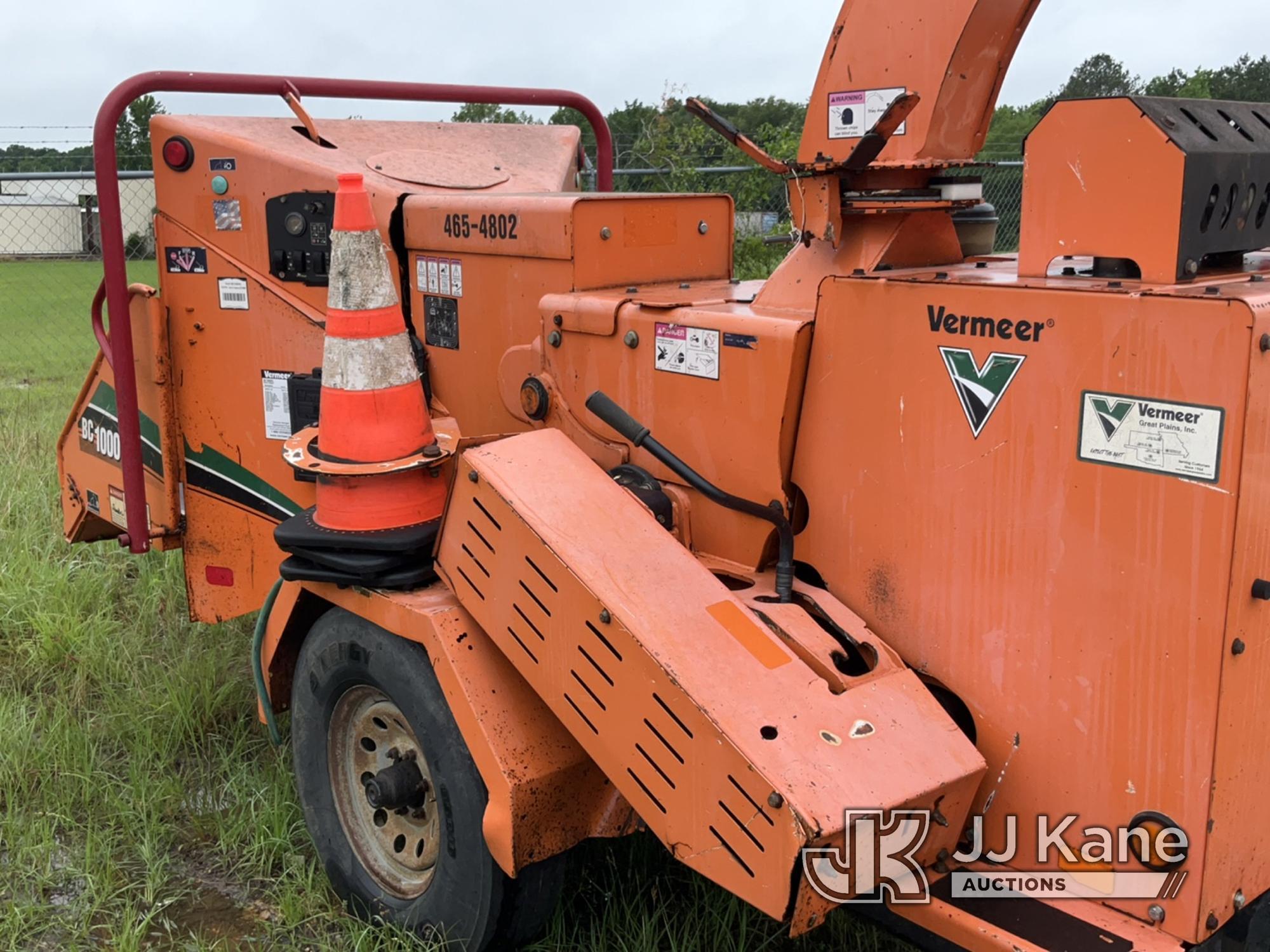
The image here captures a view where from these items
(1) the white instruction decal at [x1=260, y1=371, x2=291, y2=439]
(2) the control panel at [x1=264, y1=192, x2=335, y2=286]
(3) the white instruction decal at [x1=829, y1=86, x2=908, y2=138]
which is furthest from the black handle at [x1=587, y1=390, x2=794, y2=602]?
(1) the white instruction decal at [x1=260, y1=371, x2=291, y2=439]

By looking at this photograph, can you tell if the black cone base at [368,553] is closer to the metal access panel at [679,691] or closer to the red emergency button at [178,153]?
the metal access panel at [679,691]

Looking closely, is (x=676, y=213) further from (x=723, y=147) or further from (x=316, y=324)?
(x=723, y=147)

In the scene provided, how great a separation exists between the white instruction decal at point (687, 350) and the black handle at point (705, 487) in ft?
0.52

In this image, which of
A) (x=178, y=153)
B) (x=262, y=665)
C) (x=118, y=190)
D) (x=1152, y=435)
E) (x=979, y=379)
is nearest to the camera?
(x=1152, y=435)

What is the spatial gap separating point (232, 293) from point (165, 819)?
5.44ft

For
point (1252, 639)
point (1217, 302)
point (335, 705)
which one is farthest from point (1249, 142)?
point (335, 705)

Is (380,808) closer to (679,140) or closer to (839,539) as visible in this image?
(839,539)

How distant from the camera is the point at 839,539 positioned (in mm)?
2508

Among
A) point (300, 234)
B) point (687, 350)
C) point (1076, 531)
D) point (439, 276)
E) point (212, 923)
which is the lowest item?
point (212, 923)

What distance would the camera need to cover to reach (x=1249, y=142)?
7.26 ft

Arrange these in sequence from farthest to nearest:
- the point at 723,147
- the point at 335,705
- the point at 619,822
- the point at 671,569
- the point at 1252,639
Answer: the point at 723,147, the point at 335,705, the point at 619,822, the point at 671,569, the point at 1252,639

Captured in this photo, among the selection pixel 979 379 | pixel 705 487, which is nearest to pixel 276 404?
pixel 705 487

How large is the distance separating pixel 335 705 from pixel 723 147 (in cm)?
934

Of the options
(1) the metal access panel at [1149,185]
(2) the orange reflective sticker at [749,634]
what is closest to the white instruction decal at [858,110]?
(1) the metal access panel at [1149,185]
